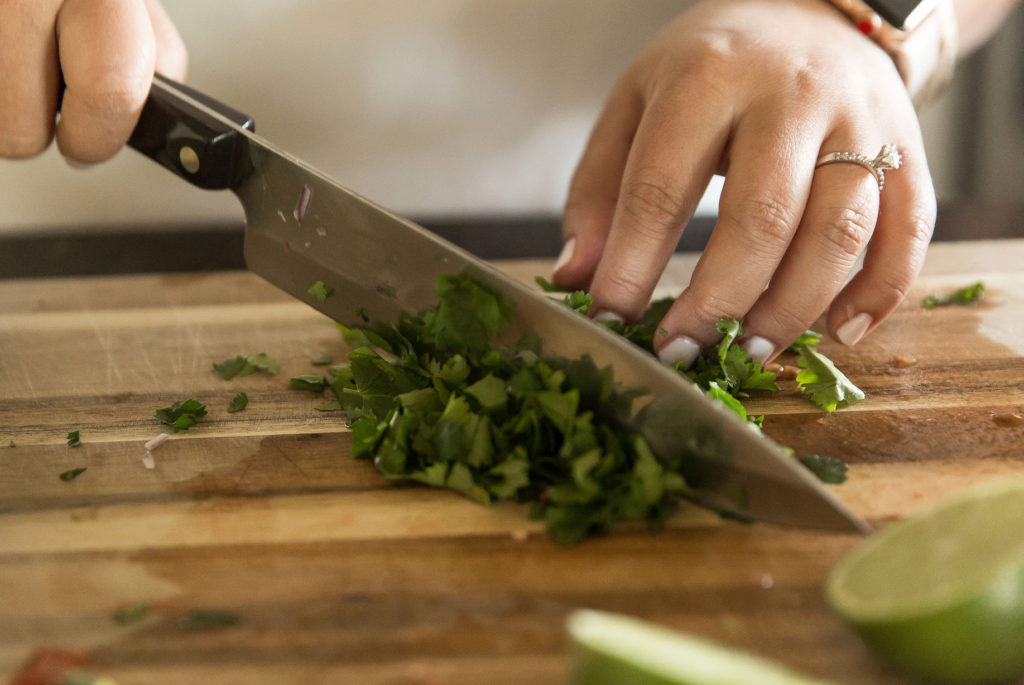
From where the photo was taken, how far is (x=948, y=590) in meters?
0.81

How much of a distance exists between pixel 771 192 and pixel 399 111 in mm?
1350

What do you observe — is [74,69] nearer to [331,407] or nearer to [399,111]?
[331,407]

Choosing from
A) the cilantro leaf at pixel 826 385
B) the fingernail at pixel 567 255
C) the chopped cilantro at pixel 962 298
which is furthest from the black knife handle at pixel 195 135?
the chopped cilantro at pixel 962 298

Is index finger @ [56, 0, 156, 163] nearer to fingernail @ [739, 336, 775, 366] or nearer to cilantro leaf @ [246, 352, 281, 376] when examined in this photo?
cilantro leaf @ [246, 352, 281, 376]

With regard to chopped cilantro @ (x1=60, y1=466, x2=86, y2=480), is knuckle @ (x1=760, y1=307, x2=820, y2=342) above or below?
above

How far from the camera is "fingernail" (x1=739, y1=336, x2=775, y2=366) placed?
146 cm

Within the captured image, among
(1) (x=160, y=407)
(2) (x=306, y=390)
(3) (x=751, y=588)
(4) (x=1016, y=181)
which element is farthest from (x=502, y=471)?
(4) (x=1016, y=181)

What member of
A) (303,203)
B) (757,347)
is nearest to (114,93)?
(303,203)

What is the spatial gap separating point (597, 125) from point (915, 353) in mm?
788

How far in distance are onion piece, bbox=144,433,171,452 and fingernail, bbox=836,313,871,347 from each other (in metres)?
1.21

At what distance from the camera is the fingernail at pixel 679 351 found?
1.42 metres

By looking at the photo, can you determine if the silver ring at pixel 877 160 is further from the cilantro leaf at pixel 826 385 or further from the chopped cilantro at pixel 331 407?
the chopped cilantro at pixel 331 407

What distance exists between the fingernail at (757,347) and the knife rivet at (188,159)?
105 centimetres

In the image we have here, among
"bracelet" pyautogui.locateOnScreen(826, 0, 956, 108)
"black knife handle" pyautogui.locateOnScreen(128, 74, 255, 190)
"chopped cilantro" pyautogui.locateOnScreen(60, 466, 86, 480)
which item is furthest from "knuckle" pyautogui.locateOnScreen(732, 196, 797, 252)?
"chopped cilantro" pyautogui.locateOnScreen(60, 466, 86, 480)
